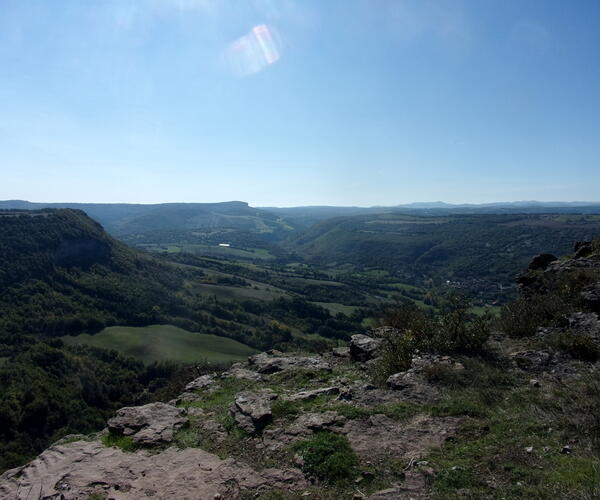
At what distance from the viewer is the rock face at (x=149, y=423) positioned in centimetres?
910

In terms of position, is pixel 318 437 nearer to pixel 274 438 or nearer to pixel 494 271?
pixel 274 438

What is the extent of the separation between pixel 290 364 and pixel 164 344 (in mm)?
66542

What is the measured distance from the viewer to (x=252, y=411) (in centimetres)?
959

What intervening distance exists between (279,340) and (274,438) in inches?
2989

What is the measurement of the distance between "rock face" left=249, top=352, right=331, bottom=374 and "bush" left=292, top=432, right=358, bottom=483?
6224 millimetres

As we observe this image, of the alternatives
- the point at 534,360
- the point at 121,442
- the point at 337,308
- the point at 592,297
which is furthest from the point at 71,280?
the point at 592,297

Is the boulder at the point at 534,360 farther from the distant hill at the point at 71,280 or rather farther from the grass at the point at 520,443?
the distant hill at the point at 71,280

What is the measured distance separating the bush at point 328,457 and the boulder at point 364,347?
6.73 meters

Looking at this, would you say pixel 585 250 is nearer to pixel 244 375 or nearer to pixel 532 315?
pixel 532 315

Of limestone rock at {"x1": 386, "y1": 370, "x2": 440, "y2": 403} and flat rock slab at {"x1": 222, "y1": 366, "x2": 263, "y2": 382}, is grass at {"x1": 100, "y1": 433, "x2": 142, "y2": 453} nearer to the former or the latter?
flat rock slab at {"x1": 222, "y1": 366, "x2": 263, "y2": 382}

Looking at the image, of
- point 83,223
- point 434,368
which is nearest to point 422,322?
point 434,368

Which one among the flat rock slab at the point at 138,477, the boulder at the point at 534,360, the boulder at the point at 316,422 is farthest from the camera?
the boulder at the point at 534,360

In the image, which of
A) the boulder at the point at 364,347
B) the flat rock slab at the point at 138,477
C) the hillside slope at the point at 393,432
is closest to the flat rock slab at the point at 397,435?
the hillside slope at the point at 393,432

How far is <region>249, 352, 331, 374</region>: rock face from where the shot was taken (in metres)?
14.5
